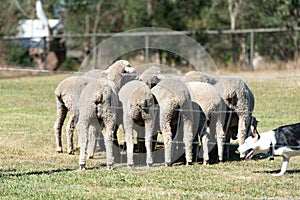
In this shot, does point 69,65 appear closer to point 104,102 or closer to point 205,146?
point 205,146

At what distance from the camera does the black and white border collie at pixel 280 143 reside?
340 inches

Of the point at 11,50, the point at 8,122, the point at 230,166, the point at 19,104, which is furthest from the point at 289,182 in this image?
the point at 11,50

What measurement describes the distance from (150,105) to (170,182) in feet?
4.61

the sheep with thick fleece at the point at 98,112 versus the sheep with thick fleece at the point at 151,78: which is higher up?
the sheep with thick fleece at the point at 151,78

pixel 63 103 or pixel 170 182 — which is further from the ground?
pixel 63 103

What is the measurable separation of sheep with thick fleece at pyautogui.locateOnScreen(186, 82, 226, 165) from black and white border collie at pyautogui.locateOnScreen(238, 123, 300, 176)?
1.03 metres

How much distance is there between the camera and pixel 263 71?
27.3m

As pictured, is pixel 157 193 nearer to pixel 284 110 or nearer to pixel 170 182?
pixel 170 182

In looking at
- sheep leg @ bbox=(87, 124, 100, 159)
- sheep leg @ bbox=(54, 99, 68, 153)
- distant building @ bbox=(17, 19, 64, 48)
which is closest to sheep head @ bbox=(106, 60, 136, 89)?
sheep leg @ bbox=(87, 124, 100, 159)

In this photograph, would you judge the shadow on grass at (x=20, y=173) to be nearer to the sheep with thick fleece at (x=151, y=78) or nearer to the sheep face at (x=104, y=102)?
the sheep face at (x=104, y=102)

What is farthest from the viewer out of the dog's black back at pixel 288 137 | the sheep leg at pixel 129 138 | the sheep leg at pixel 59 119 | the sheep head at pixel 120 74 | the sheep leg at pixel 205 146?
the sheep leg at pixel 59 119

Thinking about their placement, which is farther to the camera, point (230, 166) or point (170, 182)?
point (230, 166)

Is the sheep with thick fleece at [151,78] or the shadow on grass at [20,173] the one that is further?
the sheep with thick fleece at [151,78]

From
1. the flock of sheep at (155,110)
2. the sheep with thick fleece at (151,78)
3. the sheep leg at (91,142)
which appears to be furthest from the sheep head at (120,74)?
the sheep leg at (91,142)
